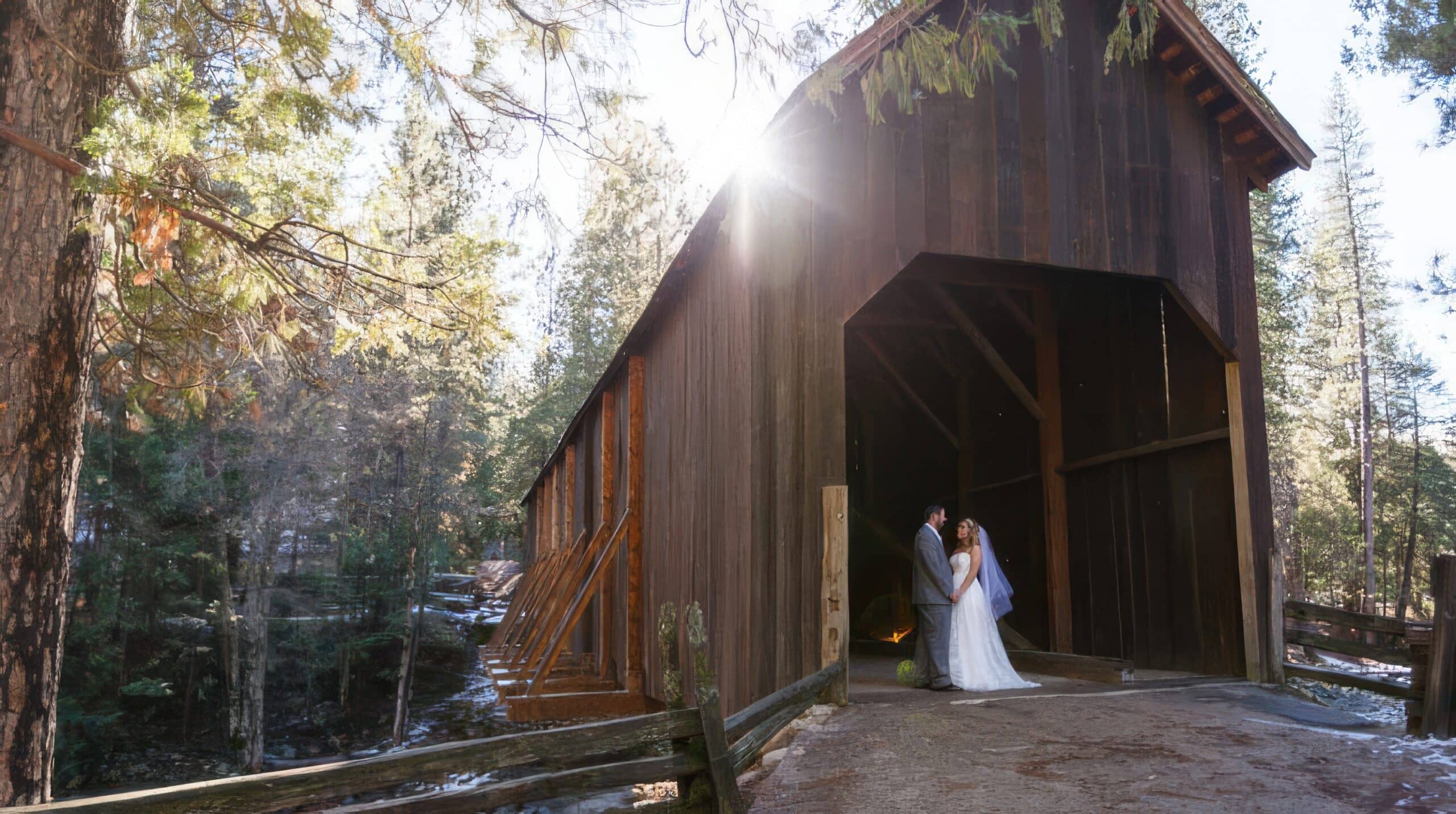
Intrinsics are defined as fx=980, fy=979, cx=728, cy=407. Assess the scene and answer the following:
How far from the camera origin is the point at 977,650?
8047 mm

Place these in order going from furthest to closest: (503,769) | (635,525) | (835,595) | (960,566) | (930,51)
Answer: (635,525), (960,566), (835,595), (930,51), (503,769)

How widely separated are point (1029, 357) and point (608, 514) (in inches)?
227

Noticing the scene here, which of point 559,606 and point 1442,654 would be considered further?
point 559,606

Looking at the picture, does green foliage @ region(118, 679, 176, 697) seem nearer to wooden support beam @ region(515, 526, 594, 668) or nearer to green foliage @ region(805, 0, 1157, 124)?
wooden support beam @ region(515, 526, 594, 668)

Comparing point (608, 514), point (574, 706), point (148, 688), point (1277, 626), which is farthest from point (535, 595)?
point (1277, 626)

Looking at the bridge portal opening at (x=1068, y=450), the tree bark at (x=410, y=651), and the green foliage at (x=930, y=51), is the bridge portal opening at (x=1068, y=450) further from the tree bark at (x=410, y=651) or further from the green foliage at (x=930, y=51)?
the tree bark at (x=410, y=651)

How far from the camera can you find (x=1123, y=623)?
994cm

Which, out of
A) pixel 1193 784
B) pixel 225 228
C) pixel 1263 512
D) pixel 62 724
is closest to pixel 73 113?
pixel 225 228

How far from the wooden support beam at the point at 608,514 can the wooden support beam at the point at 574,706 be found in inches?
68.7

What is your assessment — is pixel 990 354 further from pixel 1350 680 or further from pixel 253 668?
pixel 253 668

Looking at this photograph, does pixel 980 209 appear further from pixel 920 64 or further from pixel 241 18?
pixel 241 18

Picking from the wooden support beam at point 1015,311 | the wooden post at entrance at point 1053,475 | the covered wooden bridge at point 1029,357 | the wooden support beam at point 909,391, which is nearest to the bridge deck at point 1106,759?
the covered wooden bridge at point 1029,357

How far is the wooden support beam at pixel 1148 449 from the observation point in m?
8.31

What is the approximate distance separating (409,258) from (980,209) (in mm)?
4216
